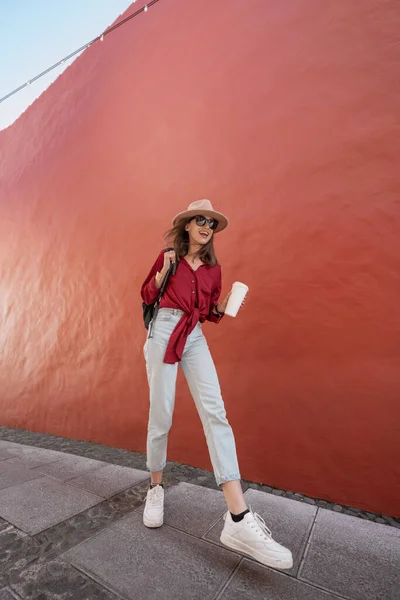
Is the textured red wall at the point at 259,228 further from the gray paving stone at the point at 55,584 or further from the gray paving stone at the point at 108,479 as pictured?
the gray paving stone at the point at 55,584

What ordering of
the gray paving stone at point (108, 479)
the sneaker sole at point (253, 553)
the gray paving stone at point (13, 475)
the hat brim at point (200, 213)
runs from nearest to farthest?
the sneaker sole at point (253, 553) → the hat brim at point (200, 213) → the gray paving stone at point (108, 479) → the gray paving stone at point (13, 475)

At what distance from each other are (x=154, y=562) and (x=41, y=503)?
917 millimetres

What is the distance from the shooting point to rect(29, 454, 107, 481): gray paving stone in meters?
2.44

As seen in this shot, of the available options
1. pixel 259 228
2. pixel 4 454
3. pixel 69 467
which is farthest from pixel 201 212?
pixel 4 454

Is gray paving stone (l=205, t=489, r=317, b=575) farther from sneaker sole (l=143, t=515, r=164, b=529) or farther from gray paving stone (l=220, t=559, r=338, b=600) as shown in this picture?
sneaker sole (l=143, t=515, r=164, b=529)

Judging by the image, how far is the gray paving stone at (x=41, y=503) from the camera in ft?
5.63

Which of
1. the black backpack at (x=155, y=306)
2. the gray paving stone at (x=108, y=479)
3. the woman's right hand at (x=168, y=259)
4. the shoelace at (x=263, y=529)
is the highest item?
the woman's right hand at (x=168, y=259)

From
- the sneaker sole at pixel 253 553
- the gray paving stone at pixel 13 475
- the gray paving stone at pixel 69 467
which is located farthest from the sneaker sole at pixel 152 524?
the gray paving stone at pixel 13 475

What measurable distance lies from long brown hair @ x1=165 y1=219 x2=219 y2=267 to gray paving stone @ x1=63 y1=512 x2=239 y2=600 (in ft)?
4.22

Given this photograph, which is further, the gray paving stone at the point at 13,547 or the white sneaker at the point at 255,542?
the gray paving stone at the point at 13,547

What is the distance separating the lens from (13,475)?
243 cm

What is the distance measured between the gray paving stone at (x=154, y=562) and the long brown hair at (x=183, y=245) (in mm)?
1285

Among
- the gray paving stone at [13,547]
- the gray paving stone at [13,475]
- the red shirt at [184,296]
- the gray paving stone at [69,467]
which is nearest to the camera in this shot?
the gray paving stone at [13,547]

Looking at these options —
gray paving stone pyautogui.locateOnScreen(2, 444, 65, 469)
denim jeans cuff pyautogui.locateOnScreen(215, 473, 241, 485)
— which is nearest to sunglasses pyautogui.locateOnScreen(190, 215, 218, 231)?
denim jeans cuff pyautogui.locateOnScreen(215, 473, 241, 485)
